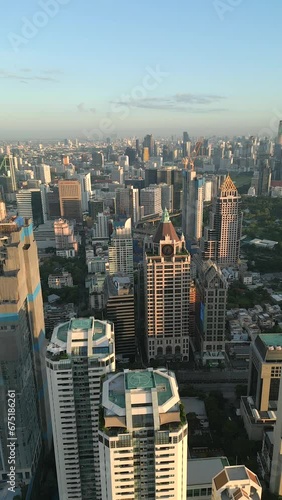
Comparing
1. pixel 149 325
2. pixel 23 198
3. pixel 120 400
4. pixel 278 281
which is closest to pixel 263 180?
pixel 278 281

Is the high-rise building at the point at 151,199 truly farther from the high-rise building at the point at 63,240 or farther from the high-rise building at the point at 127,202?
the high-rise building at the point at 63,240

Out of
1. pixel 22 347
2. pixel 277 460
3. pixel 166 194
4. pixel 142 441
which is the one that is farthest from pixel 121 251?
pixel 166 194

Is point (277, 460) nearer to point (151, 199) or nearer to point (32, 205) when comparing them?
point (151, 199)

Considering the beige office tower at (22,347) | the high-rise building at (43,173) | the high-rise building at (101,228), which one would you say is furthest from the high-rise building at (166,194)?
the beige office tower at (22,347)

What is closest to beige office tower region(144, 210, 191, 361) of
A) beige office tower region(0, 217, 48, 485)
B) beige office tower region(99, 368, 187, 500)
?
beige office tower region(0, 217, 48, 485)

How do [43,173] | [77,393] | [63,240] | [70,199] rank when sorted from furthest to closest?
[43,173] < [70,199] < [63,240] < [77,393]

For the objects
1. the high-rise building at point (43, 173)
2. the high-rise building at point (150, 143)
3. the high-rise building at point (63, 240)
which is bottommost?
the high-rise building at point (63, 240)

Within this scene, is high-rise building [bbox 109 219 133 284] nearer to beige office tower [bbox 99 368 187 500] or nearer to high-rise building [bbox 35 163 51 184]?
beige office tower [bbox 99 368 187 500]
